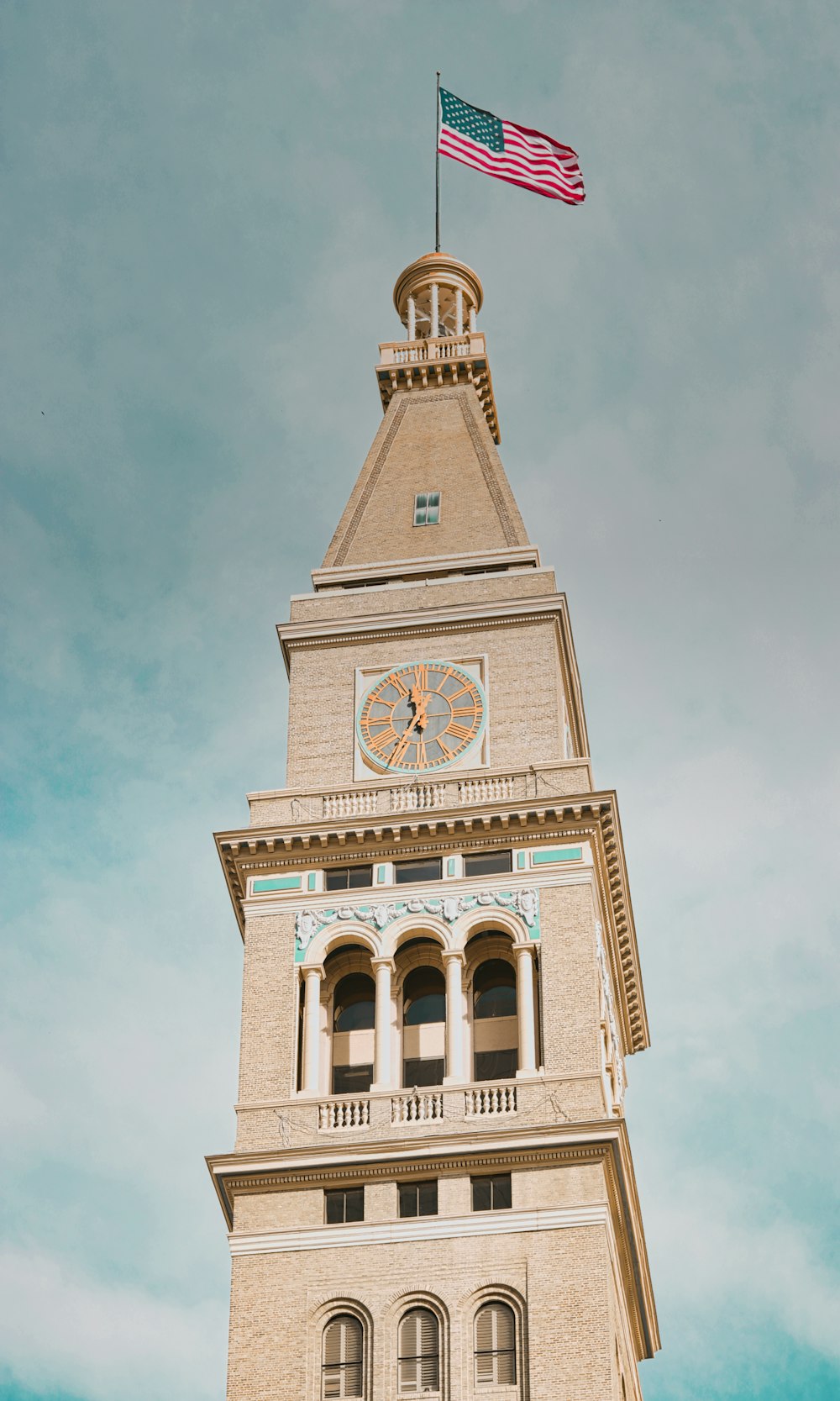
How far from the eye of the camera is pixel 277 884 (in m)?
79.3

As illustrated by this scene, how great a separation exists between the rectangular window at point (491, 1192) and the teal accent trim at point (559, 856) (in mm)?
9575

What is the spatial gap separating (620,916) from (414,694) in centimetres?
873

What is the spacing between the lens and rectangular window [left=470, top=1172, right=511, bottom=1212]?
237 ft

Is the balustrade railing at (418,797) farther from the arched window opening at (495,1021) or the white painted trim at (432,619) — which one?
the white painted trim at (432,619)

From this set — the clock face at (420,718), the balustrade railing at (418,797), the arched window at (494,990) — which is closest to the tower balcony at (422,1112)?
the arched window at (494,990)

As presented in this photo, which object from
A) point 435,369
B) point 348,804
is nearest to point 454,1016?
point 348,804

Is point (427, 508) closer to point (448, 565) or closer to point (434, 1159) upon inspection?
point (448, 565)

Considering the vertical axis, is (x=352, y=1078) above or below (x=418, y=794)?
below

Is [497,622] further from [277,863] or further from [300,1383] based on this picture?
[300,1383]

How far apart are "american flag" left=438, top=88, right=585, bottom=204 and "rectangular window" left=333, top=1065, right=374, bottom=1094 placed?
31453 millimetres

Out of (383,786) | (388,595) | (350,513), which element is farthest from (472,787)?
(350,513)

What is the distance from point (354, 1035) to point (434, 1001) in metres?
2.42

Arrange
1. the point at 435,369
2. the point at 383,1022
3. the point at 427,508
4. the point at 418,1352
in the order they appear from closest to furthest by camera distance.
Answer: the point at 418,1352 → the point at 383,1022 → the point at 427,508 → the point at 435,369

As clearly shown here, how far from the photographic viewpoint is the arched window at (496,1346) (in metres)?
69.2
